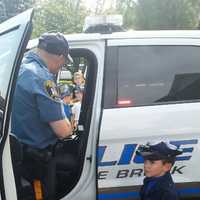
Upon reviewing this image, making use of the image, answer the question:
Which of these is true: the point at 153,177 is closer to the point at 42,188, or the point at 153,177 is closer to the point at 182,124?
the point at 182,124

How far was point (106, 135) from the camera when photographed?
10.8 ft

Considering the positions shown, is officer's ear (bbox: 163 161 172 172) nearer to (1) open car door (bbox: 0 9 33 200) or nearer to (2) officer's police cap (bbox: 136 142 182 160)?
(2) officer's police cap (bbox: 136 142 182 160)

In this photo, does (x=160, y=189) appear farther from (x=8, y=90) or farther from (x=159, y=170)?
(x=8, y=90)

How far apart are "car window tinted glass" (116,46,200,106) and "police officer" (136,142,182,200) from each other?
41cm

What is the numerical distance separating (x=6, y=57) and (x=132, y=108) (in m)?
1.09

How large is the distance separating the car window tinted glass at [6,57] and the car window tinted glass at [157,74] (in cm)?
98

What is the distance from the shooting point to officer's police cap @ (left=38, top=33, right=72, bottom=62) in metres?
3.21

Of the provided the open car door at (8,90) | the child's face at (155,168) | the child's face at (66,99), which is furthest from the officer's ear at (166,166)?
the child's face at (66,99)

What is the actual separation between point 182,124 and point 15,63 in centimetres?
133

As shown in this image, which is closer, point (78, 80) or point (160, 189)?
point (160, 189)

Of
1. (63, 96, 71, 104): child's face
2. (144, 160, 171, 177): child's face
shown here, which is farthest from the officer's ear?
(63, 96, 71, 104): child's face

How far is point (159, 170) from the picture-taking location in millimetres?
3129

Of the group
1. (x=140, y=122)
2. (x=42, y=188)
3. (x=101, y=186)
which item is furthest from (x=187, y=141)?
(x=42, y=188)

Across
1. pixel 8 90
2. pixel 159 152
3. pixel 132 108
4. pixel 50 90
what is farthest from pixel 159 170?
pixel 8 90
